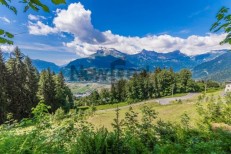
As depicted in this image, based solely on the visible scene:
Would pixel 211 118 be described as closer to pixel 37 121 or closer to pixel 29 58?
pixel 37 121

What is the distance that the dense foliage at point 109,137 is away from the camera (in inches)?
162

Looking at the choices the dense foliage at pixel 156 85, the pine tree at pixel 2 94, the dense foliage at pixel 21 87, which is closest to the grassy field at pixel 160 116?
the pine tree at pixel 2 94

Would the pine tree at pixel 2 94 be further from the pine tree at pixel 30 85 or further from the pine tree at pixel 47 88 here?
the pine tree at pixel 47 88

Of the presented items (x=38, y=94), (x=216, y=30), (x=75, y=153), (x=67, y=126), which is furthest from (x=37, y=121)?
(x=38, y=94)

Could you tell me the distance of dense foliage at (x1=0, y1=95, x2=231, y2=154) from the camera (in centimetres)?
411

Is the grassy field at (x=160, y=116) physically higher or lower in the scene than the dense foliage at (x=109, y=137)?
lower

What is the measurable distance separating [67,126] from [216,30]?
4348 millimetres

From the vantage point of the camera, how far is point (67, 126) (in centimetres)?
578

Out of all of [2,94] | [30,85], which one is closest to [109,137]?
[2,94]

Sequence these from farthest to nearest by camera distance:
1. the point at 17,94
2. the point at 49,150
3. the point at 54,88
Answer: the point at 54,88, the point at 17,94, the point at 49,150

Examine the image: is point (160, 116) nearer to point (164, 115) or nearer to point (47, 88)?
point (164, 115)

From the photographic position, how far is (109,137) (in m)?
4.89

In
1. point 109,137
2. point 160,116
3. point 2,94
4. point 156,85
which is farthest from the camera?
point 156,85

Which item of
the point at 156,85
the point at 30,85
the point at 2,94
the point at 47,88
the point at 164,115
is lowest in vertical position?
the point at 164,115
